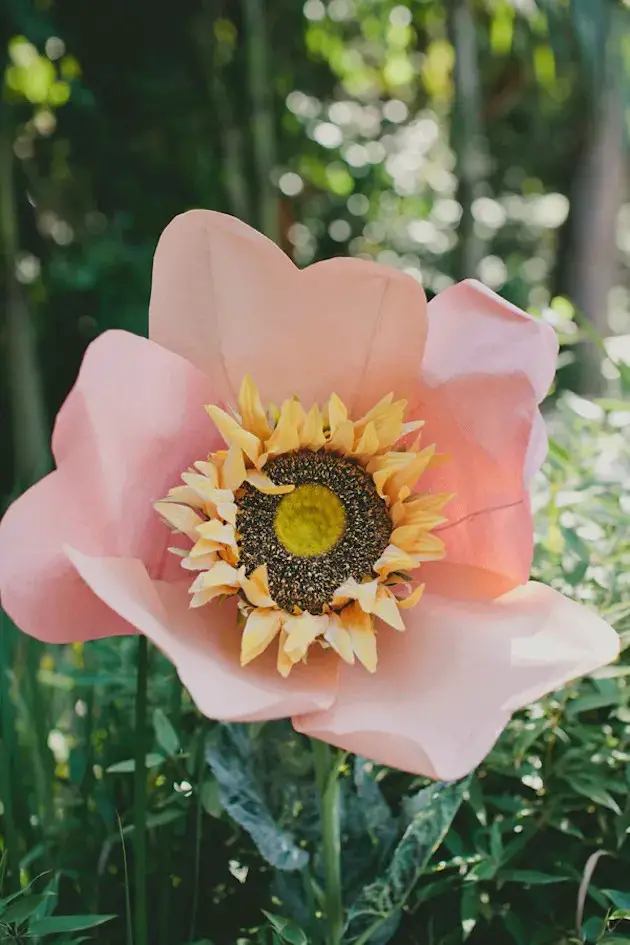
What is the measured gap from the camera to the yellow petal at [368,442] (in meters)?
0.30

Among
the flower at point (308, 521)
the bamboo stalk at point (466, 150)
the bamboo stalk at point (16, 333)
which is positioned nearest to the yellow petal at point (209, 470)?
the flower at point (308, 521)

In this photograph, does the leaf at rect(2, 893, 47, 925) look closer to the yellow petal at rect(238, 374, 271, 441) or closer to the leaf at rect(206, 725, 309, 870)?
the leaf at rect(206, 725, 309, 870)

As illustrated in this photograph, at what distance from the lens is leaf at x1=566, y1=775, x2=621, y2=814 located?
14.2 inches

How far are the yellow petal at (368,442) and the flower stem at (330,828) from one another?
0.10 m

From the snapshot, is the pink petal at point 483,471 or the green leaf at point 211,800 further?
the green leaf at point 211,800

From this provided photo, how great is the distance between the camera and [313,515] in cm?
31

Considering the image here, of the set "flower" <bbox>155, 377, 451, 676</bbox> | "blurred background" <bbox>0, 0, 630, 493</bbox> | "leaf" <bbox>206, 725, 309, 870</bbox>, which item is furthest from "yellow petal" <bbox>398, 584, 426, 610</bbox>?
"blurred background" <bbox>0, 0, 630, 493</bbox>

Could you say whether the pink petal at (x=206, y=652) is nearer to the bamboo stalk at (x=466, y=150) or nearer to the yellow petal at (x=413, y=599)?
the yellow petal at (x=413, y=599)

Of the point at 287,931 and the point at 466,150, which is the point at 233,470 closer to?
the point at 287,931

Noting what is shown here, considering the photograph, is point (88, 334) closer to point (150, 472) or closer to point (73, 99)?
point (73, 99)

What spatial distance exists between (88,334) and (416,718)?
184 centimetres

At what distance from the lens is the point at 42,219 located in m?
1.95

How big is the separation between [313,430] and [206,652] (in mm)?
82

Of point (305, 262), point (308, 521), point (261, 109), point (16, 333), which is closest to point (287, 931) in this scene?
point (308, 521)
